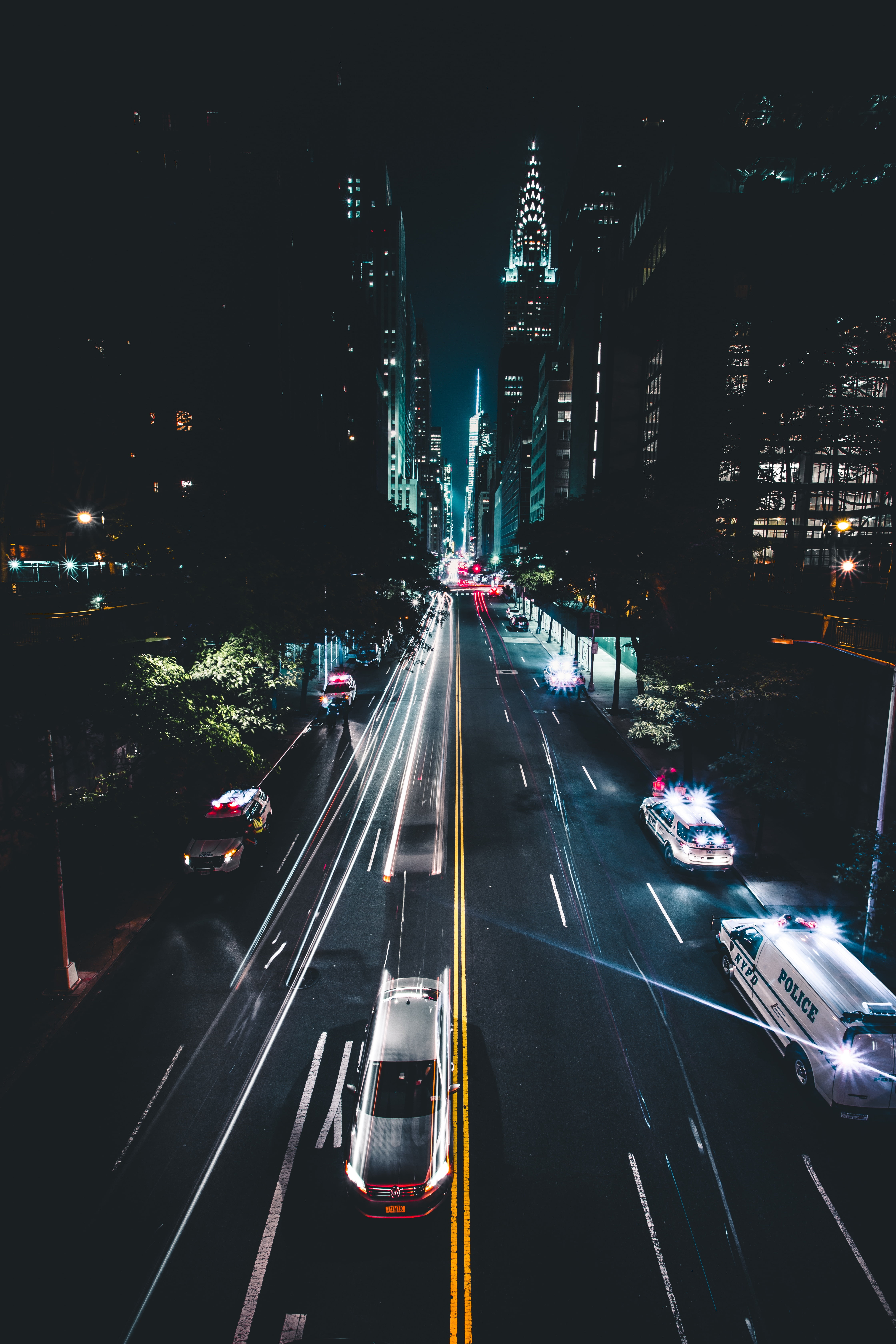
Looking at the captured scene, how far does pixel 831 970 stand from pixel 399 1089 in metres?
8.00

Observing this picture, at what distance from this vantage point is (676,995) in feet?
39.7

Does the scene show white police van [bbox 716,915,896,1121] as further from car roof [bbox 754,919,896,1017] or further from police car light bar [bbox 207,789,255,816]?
police car light bar [bbox 207,789,255,816]

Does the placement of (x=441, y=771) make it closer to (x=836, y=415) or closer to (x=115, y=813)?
(x=115, y=813)

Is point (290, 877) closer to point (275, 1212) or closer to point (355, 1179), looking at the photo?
point (275, 1212)

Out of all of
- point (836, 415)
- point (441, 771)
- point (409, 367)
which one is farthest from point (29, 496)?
point (409, 367)

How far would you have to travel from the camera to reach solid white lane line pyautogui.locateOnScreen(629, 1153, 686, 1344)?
6613mm

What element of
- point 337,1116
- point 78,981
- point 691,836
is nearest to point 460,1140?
point 337,1116

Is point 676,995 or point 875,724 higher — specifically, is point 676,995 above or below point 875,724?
below

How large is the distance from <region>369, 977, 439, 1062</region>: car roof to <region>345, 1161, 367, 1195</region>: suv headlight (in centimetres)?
131

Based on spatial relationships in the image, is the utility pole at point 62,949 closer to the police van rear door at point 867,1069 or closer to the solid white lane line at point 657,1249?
the solid white lane line at point 657,1249

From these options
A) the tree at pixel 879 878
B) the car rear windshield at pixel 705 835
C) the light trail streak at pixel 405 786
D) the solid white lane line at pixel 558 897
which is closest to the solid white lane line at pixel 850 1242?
the tree at pixel 879 878

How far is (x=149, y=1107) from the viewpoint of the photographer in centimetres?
941

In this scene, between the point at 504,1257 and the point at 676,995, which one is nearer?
the point at 504,1257

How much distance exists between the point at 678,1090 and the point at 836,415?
39.5 meters
